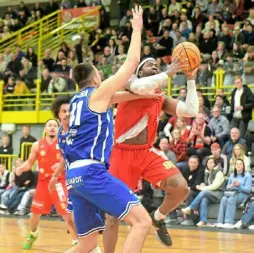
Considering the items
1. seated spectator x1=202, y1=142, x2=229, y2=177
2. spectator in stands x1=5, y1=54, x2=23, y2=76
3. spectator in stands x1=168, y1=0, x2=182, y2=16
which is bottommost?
seated spectator x1=202, y1=142, x2=229, y2=177

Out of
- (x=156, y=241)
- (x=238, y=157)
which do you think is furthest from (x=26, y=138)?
(x=156, y=241)

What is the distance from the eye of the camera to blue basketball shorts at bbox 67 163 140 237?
588cm

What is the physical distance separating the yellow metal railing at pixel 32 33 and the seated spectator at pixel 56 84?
17.1 ft

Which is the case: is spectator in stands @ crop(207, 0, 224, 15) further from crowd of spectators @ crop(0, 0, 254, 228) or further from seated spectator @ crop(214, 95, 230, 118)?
seated spectator @ crop(214, 95, 230, 118)

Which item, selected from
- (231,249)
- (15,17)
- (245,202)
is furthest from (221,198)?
(15,17)

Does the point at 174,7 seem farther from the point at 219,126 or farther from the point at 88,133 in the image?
the point at 88,133

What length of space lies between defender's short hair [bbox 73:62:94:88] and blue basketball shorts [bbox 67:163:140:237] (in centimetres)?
78

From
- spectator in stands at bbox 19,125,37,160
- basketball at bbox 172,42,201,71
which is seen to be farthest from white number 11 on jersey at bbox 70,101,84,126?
spectator in stands at bbox 19,125,37,160

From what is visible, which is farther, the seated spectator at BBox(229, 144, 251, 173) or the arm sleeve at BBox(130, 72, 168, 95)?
the seated spectator at BBox(229, 144, 251, 173)

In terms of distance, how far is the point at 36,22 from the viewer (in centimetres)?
2598

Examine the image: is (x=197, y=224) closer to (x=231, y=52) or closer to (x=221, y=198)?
(x=221, y=198)

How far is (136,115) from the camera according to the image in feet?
25.3

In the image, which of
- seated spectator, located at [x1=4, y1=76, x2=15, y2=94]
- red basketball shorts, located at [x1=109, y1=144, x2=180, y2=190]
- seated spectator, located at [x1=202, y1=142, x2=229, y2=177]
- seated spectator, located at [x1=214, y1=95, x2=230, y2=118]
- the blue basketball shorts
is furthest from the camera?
seated spectator, located at [x1=4, y1=76, x2=15, y2=94]

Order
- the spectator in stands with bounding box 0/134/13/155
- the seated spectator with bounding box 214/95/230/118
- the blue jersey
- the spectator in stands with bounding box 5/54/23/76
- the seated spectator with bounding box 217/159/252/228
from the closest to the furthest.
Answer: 1. the blue jersey
2. the seated spectator with bounding box 217/159/252/228
3. the seated spectator with bounding box 214/95/230/118
4. the spectator in stands with bounding box 0/134/13/155
5. the spectator in stands with bounding box 5/54/23/76
